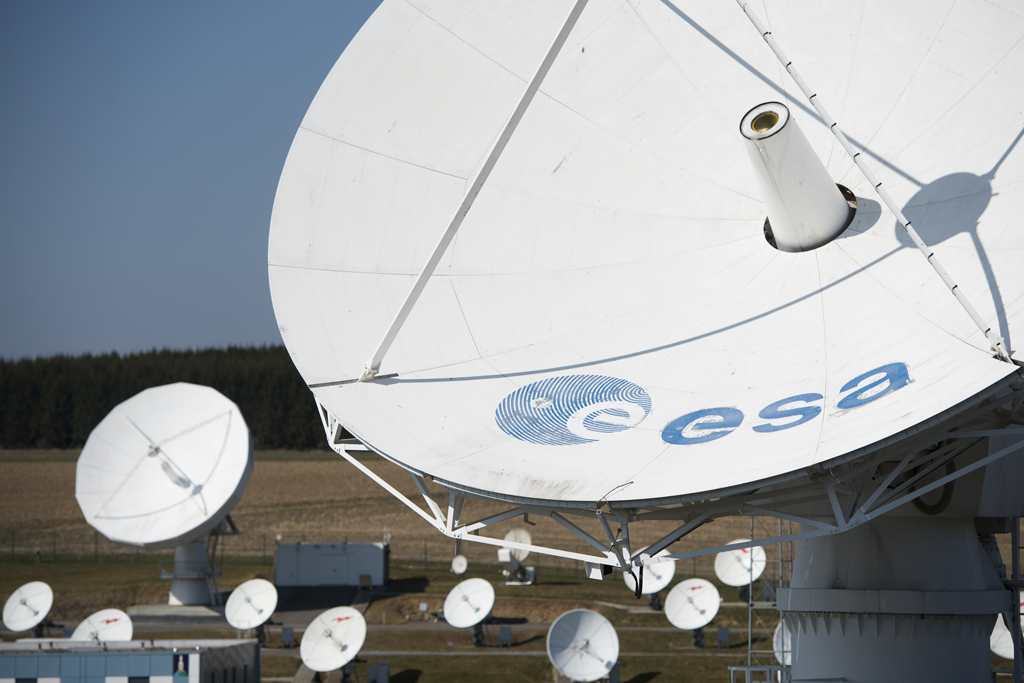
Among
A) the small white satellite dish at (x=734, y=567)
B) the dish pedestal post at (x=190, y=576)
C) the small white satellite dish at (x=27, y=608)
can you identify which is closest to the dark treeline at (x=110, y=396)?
the dish pedestal post at (x=190, y=576)

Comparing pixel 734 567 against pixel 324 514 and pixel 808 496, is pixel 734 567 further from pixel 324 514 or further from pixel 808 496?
pixel 324 514

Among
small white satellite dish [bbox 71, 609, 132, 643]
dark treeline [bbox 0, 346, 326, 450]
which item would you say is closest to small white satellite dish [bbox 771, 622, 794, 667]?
small white satellite dish [bbox 71, 609, 132, 643]

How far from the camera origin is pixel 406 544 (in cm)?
7031

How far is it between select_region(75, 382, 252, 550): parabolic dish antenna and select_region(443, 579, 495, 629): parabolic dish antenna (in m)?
10.1

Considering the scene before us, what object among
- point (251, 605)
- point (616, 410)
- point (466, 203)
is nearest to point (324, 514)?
point (251, 605)

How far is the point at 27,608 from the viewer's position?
45625mm

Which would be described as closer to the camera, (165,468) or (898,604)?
(898,604)

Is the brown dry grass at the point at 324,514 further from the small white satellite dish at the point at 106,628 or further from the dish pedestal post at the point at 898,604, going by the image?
the dish pedestal post at the point at 898,604

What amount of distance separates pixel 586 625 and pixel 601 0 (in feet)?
79.3

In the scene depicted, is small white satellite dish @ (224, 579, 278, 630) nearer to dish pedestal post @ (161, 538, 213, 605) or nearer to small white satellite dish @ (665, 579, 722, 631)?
dish pedestal post @ (161, 538, 213, 605)

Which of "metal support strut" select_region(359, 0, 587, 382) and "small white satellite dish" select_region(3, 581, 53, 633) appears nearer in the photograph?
"metal support strut" select_region(359, 0, 587, 382)

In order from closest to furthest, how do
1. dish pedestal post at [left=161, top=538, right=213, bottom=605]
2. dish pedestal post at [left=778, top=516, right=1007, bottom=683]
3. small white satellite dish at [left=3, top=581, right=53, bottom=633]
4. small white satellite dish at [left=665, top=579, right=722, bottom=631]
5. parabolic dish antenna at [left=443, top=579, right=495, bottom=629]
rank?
dish pedestal post at [left=778, top=516, right=1007, bottom=683] < small white satellite dish at [left=665, top=579, right=722, bottom=631] < parabolic dish antenna at [left=443, top=579, right=495, bottom=629] < small white satellite dish at [left=3, top=581, right=53, bottom=633] < dish pedestal post at [left=161, top=538, right=213, bottom=605]

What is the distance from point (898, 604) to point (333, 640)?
25428mm

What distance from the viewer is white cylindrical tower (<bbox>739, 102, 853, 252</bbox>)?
14.3 meters
